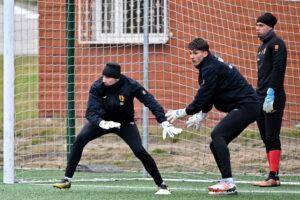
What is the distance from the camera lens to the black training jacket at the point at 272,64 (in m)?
8.76

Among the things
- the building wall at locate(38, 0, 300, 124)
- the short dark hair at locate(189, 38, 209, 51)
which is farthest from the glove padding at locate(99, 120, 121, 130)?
the building wall at locate(38, 0, 300, 124)

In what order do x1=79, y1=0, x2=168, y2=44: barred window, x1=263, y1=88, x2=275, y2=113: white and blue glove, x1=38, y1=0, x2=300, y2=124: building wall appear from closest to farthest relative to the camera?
1. x1=263, y1=88, x2=275, y2=113: white and blue glove
2. x1=79, y1=0, x2=168, y2=44: barred window
3. x1=38, y1=0, x2=300, y2=124: building wall

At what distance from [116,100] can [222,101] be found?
112 centimetres

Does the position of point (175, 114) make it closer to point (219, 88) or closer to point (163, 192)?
point (219, 88)

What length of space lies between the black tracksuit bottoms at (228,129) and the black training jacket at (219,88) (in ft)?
0.27

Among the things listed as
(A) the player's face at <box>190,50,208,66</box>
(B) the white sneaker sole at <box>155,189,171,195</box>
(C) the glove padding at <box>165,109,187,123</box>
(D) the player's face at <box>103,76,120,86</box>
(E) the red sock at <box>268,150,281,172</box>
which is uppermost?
(A) the player's face at <box>190,50,208,66</box>

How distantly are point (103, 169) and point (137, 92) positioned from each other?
9.33ft

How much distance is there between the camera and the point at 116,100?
8.19 m

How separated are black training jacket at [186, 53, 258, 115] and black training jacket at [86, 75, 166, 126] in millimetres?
493

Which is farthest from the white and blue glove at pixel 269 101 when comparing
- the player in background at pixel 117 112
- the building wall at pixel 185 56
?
the building wall at pixel 185 56

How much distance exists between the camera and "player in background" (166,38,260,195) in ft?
26.0

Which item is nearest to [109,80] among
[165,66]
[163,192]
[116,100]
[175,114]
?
[116,100]

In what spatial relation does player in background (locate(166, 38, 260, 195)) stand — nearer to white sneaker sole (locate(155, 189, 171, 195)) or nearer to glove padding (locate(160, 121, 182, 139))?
glove padding (locate(160, 121, 182, 139))

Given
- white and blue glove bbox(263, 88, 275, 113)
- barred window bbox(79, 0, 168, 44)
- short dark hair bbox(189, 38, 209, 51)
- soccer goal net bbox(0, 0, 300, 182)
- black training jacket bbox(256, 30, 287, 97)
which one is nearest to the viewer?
short dark hair bbox(189, 38, 209, 51)
